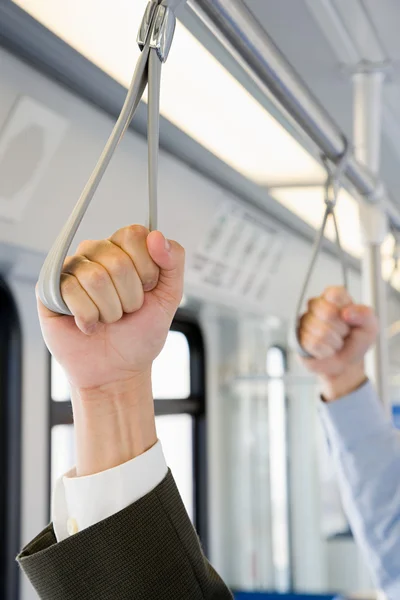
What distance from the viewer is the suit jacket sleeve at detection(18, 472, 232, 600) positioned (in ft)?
2.19

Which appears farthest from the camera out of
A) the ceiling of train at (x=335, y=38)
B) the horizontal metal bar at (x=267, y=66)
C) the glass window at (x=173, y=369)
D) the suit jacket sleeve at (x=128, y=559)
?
the glass window at (x=173, y=369)

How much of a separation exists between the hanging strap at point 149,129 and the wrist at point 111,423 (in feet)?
0.48

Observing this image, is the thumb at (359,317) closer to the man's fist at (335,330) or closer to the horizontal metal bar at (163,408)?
the man's fist at (335,330)

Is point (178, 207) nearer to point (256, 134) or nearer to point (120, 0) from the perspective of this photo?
point (256, 134)

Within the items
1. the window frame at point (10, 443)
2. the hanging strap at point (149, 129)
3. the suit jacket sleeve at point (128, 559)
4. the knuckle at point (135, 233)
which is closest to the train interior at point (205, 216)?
the window frame at point (10, 443)

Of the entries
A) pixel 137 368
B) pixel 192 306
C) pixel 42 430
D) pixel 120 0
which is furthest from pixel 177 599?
pixel 192 306

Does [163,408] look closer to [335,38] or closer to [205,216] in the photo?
[205,216]

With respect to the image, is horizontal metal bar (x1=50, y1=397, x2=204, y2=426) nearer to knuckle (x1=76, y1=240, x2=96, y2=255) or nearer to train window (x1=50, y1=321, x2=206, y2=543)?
train window (x1=50, y1=321, x2=206, y2=543)

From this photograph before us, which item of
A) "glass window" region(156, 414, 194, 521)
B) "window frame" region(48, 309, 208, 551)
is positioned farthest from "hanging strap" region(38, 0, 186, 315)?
"window frame" region(48, 309, 208, 551)

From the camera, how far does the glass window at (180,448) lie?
4.48 metres

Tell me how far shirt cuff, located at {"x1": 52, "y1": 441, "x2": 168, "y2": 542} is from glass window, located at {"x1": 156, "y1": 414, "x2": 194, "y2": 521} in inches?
143

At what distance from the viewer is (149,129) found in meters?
0.60

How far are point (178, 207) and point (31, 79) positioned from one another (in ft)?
2.93

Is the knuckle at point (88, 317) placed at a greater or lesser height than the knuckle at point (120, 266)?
lesser
